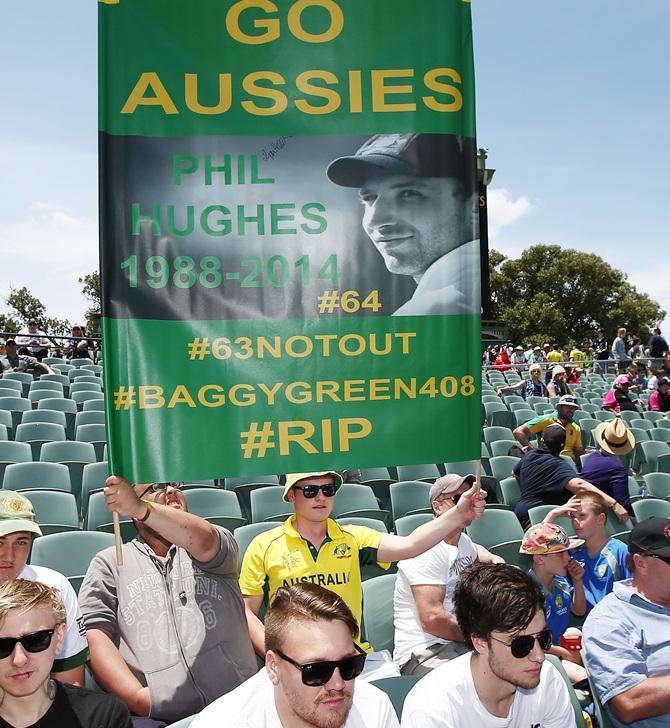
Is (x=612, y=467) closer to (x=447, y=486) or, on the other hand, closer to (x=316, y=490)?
(x=447, y=486)

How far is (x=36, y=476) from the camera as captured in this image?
6312 mm

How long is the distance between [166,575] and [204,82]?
76.2 inches

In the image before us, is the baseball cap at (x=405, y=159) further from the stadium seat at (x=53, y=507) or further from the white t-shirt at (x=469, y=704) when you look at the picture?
the stadium seat at (x=53, y=507)

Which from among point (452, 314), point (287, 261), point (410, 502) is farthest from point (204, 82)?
point (410, 502)

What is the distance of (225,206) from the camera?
8.68 feet

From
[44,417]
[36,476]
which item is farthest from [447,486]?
[44,417]

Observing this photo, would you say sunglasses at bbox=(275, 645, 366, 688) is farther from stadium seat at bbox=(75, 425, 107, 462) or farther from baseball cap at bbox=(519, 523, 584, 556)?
stadium seat at bbox=(75, 425, 107, 462)

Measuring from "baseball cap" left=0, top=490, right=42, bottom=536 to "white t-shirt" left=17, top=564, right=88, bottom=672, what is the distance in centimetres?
18

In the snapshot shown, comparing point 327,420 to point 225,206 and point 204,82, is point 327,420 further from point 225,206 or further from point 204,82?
point 204,82

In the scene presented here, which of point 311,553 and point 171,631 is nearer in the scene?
point 171,631

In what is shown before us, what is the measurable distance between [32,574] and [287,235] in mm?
1802

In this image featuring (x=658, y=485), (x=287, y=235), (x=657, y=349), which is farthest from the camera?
(x=657, y=349)

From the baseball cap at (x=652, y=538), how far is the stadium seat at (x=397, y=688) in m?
1.25

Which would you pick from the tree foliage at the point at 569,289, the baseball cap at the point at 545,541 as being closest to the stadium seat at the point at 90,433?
Answer: the baseball cap at the point at 545,541
